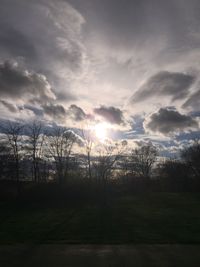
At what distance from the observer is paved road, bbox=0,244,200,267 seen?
6.91 metres

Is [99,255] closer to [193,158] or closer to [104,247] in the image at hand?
[104,247]

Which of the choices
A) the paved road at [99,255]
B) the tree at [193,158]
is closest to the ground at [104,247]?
the paved road at [99,255]

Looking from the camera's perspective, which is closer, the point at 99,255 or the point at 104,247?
the point at 99,255

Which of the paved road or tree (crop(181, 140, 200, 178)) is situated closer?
the paved road

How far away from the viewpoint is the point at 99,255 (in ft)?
25.1

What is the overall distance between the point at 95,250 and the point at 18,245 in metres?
2.65

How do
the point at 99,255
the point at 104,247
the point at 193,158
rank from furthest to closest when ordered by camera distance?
the point at 193,158 < the point at 104,247 < the point at 99,255

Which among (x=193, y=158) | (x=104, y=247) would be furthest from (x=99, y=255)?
(x=193, y=158)

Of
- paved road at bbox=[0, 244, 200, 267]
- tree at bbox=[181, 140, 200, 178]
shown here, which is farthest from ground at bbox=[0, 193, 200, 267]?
tree at bbox=[181, 140, 200, 178]

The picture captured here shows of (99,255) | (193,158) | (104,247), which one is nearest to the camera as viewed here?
(99,255)

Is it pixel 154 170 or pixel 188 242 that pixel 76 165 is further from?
pixel 188 242

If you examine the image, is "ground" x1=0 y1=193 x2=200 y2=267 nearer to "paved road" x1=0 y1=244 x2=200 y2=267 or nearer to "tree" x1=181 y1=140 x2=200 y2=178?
"paved road" x1=0 y1=244 x2=200 y2=267

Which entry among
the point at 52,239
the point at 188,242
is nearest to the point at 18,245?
the point at 52,239

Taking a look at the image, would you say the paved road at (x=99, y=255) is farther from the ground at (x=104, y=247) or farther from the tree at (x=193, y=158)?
the tree at (x=193, y=158)
